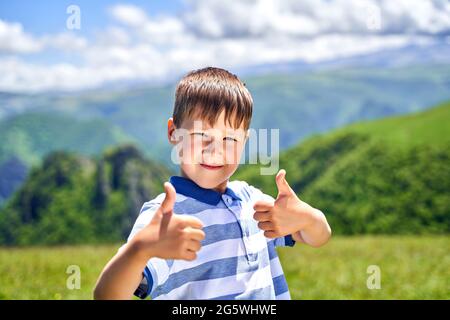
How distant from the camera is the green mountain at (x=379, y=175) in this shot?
8.79 metres

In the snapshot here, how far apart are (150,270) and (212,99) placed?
0.66 meters

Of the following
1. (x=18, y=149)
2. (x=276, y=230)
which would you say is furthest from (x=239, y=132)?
(x=18, y=149)

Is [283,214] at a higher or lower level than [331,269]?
higher

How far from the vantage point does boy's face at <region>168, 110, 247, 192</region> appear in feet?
7.70

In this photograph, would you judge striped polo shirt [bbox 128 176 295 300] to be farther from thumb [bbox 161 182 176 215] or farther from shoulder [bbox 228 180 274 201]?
thumb [bbox 161 182 176 215]

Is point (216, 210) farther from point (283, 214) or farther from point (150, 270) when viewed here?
point (150, 270)

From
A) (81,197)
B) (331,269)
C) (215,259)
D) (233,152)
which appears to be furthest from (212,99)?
(81,197)

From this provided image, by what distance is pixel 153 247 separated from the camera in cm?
206

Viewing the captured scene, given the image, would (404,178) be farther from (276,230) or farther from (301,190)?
(276,230)

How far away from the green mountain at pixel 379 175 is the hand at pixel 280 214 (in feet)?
22.0

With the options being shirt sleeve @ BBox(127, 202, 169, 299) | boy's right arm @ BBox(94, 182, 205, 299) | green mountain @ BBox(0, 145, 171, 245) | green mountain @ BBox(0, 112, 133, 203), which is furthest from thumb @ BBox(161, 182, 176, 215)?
green mountain @ BBox(0, 112, 133, 203)

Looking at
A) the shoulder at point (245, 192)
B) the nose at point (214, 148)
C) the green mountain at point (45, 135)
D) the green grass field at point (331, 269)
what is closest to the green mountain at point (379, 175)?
the green grass field at point (331, 269)

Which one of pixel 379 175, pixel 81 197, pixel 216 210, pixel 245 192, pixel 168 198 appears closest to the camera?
pixel 168 198
